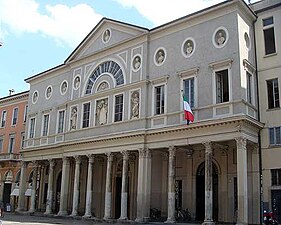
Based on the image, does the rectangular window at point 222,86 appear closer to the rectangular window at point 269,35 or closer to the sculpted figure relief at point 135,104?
the rectangular window at point 269,35

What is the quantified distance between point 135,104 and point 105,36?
696 cm

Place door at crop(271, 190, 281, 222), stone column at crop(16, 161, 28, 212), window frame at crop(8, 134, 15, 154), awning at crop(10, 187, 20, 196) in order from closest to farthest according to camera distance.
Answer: door at crop(271, 190, 281, 222), stone column at crop(16, 161, 28, 212), awning at crop(10, 187, 20, 196), window frame at crop(8, 134, 15, 154)

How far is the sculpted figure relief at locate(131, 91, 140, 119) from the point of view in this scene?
26112mm

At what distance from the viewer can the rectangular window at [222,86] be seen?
22.2 meters

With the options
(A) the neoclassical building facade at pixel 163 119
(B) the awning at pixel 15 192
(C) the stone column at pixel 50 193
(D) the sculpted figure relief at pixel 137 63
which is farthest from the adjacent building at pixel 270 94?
(B) the awning at pixel 15 192

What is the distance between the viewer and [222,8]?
22500 mm

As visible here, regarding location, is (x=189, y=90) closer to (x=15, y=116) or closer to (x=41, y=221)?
(x=41, y=221)

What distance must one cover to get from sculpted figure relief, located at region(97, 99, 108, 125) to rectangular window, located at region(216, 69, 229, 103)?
9491 mm

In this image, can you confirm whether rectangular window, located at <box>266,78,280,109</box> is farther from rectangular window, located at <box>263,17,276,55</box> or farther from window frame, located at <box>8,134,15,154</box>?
window frame, located at <box>8,134,15,154</box>

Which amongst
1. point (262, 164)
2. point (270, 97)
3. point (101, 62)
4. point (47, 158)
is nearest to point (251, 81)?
point (270, 97)

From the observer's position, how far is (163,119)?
24234mm

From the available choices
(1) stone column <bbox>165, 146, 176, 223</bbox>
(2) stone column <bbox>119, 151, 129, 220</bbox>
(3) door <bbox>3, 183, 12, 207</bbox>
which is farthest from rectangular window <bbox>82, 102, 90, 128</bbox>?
(3) door <bbox>3, 183, 12, 207</bbox>

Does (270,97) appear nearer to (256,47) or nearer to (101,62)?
(256,47)

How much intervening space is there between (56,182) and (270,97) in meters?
21.6
